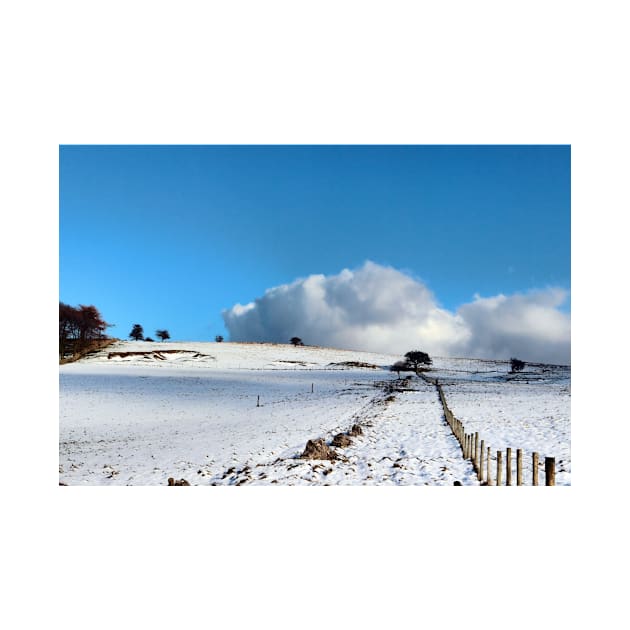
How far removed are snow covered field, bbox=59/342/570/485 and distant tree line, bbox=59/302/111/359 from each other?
126cm

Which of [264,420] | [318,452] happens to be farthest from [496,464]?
[264,420]

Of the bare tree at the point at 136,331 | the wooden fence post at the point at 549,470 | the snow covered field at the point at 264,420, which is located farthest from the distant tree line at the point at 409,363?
the wooden fence post at the point at 549,470

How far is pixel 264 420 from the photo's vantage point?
12.0 metres

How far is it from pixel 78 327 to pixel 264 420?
18.0ft

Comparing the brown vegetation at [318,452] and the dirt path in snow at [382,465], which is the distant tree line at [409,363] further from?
the brown vegetation at [318,452]

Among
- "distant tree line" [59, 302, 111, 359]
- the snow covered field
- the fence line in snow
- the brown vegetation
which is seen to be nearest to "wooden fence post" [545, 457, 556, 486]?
the fence line in snow

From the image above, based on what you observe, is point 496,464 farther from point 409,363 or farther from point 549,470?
point 409,363

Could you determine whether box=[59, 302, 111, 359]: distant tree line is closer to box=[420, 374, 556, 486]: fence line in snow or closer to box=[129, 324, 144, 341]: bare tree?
box=[129, 324, 144, 341]: bare tree

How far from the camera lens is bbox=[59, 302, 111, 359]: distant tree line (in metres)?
11.2

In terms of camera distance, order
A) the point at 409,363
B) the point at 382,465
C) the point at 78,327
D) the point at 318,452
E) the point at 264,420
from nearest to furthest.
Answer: the point at 382,465 → the point at 318,452 → the point at 264,420 → the point at 78,327 → the point at 409,363

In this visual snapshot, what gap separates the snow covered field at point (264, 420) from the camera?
23.2 ft

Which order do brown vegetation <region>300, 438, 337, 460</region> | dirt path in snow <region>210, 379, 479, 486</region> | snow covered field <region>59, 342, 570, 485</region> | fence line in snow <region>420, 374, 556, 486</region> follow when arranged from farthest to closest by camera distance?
brown vegetation <region>300, 438, 337, 460</region> < snow covered field <region>59, 342, 570, 485</region> < dirt path in snow <region>210, 379, 479, 486</region> < fence line in snow <region>420, 374, 556, 486</region>
